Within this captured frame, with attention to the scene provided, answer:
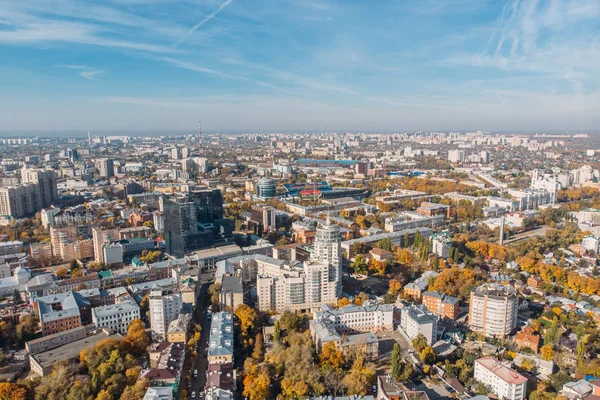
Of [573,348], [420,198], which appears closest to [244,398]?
[573,348]

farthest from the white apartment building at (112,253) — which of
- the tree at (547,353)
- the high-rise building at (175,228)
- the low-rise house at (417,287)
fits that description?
the tree at (547,353)

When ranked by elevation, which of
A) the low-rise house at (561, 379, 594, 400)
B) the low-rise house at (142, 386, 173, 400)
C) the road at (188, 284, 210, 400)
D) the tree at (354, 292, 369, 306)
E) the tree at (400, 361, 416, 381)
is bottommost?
the road at (188, 284, 210, 400)

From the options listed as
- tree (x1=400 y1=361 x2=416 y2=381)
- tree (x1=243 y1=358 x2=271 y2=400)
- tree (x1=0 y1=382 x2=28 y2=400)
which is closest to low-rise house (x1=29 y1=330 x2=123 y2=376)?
tree (x1=0 y1=382 x2=28 y2=400)

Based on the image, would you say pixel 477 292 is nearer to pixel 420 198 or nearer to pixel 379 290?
pixel 379 290

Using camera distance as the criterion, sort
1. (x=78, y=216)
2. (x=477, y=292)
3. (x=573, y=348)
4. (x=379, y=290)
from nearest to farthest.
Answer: (x=573, y=348) → (x=477, y=292) → (x=379, y=290) → (x=78, y=216)

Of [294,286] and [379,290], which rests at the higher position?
[294,286]

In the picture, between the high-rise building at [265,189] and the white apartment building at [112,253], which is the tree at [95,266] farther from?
the high-rise building at [265,189]

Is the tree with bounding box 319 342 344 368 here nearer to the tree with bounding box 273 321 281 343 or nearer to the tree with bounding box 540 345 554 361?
the tree with bounding box 273 321 281 343

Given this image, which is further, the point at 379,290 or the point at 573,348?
the point at 379,290
